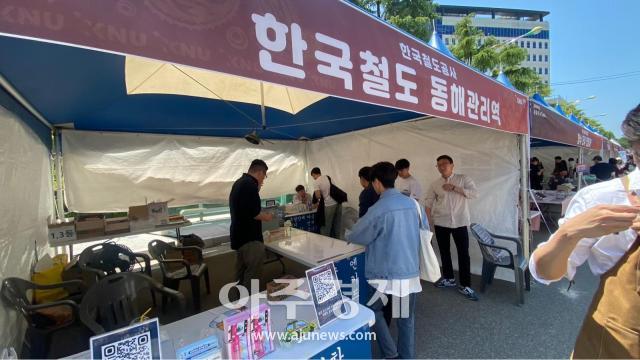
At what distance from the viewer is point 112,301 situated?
5.81 ft

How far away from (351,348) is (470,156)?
303 centimetres

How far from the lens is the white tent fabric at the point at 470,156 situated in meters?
3.16

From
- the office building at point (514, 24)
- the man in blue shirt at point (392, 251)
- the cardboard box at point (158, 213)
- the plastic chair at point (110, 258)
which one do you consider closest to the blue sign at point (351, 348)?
the man in blue shirt at point (392, 251)

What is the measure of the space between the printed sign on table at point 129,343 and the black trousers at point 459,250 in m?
2.93

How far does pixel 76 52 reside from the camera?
5.30ft

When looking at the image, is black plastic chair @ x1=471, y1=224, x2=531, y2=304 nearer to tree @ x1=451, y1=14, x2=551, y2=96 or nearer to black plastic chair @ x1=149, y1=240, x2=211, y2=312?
black plastic chair @ x1=149, y1=240, x2=211, y2=312

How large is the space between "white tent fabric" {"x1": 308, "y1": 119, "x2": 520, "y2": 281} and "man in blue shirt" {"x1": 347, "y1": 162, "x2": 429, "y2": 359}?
1.99 m

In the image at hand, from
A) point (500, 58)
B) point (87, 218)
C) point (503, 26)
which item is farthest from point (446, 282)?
point (503, 26)

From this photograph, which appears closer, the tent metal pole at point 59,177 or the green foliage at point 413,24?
the tent metal pole at point 59,177

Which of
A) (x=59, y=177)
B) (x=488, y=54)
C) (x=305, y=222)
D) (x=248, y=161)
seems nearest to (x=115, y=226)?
(x=59, y=177)

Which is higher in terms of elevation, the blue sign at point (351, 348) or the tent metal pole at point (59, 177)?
the tent metal pole at point (59, 177)

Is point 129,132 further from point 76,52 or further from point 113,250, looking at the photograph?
point 76,52

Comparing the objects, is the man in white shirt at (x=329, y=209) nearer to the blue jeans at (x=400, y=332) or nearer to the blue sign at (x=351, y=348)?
the blue jeans at (x=400, y=332)

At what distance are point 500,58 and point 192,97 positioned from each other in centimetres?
1300
